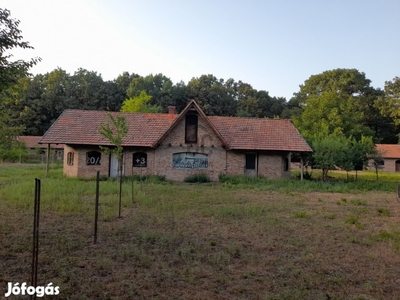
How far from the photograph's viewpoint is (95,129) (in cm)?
2445

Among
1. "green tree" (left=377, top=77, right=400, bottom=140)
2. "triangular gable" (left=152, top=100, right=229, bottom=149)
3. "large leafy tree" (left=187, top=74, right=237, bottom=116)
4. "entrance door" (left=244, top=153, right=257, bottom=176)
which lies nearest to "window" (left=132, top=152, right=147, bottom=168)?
"triangular gable" (left=152, top=100, right=229, bottom=149)

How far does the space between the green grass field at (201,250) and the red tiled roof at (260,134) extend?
11217 mm

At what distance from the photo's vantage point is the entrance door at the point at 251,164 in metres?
24.8

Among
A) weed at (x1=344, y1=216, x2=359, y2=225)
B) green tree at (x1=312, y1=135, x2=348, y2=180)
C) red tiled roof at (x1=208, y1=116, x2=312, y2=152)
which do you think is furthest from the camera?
red tiled roof at (x1=208, y1=116, x2=312, y2=152)

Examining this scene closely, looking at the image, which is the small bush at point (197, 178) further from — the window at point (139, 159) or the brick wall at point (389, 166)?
the brick wall at point (389, 166)

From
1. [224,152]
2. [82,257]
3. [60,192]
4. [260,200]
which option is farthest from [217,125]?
[82,257]

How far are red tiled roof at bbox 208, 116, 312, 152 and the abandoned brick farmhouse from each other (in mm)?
69

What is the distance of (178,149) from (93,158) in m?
5.62

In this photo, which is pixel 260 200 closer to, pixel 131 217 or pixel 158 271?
pixel 131 217

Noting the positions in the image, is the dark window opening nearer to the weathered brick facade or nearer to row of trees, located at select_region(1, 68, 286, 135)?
the weathered brick facade

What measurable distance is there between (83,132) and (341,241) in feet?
63.9

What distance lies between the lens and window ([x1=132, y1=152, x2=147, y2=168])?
2383 centimetres

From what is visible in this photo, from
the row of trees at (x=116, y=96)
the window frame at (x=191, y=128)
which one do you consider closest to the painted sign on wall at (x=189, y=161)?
the window frame at (x=191, y=128)

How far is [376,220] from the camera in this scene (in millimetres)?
11266
